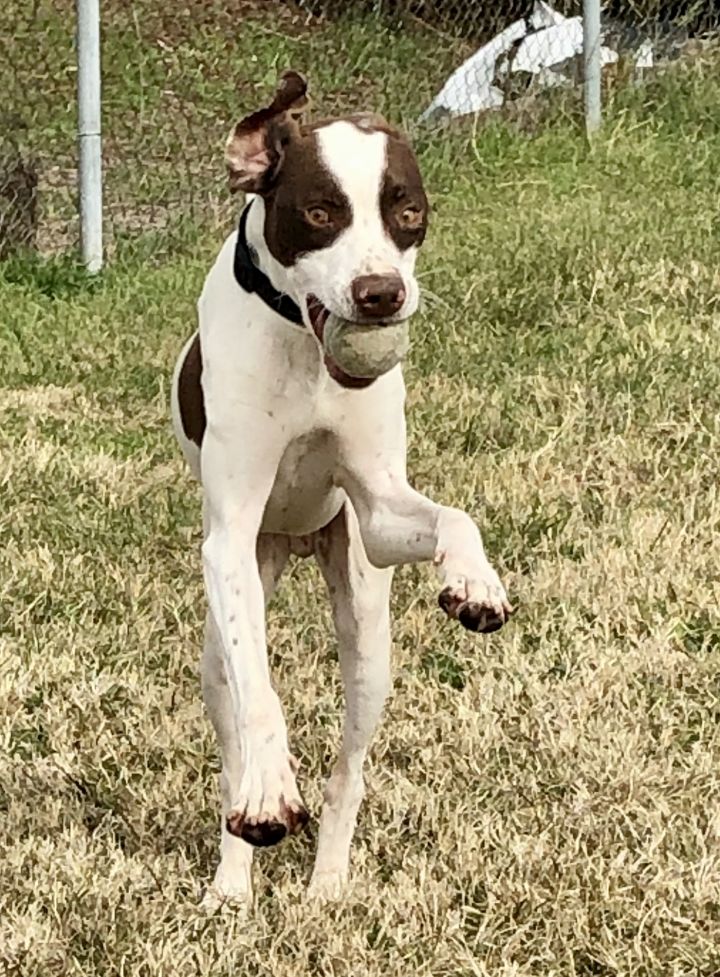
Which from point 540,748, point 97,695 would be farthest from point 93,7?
point 540,748

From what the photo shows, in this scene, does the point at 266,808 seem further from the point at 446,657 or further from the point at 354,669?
the point at 446,657

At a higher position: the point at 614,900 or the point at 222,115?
the point at 614,900

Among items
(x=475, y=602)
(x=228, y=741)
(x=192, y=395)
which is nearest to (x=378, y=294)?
(x=475, y=602)

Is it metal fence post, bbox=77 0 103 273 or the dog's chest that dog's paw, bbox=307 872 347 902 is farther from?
metal fence post, bbox=77 0 103 273

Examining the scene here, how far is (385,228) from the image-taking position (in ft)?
9.07

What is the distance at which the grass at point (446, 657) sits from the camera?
290cm

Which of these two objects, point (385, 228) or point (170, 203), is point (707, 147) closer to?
point (170, 203)

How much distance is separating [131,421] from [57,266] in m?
1.86

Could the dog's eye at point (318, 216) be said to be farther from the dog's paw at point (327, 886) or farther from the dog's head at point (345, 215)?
the dog's paw at point (327, 886)

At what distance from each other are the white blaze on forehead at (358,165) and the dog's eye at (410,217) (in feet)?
0.15

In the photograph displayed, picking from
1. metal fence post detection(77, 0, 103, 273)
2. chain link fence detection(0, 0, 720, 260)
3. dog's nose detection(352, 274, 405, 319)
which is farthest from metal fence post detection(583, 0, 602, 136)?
dog's nose detection(352, 274, 405, 319)

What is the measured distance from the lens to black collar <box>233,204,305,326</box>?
289 centimetres

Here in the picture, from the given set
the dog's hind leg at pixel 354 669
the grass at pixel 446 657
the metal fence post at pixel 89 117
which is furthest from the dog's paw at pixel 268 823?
the metal fence post at pixel 89 117

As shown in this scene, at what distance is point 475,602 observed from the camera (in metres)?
2.57
